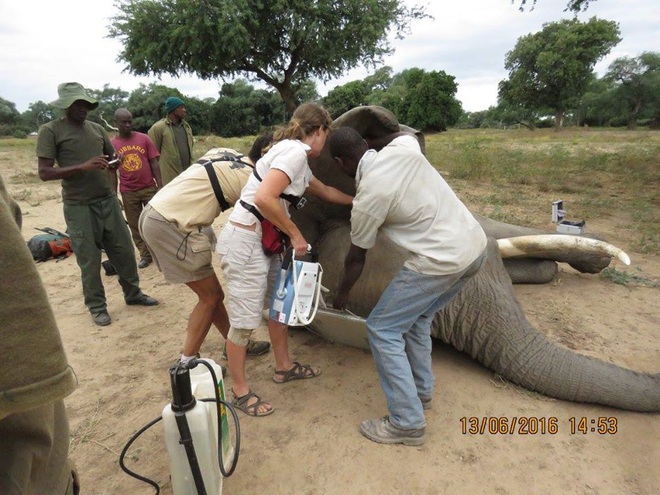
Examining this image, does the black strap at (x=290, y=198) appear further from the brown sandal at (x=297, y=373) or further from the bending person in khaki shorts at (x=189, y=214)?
the brown sandal at (x=297, y=373)

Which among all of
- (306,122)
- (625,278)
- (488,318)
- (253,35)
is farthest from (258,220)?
(253,35)

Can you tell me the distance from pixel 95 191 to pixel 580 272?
523cm

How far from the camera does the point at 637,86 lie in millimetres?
43312

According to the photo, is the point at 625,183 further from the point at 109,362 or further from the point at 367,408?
the point at 109,362

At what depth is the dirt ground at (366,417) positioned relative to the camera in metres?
2.45

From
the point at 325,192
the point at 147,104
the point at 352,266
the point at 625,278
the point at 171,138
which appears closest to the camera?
the point at 352,266

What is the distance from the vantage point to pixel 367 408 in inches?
119

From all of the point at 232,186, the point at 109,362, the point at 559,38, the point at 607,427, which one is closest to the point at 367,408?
the point at 607,427

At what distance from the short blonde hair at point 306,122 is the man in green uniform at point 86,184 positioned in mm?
2406

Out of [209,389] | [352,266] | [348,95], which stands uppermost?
[348,95]

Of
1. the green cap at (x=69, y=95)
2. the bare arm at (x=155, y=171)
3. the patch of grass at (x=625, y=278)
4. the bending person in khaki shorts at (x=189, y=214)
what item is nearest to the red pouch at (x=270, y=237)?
the bending person in khaki shorts at (x=189, y=214)

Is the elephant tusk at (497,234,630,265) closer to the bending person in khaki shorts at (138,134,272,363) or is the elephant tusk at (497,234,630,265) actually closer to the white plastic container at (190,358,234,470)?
the bending person in khaki shorts at (138,134,272,363)

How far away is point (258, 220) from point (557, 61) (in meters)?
42.6

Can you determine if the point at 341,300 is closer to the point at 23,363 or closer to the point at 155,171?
the point at 23,363
